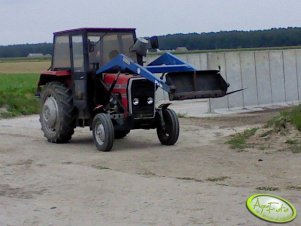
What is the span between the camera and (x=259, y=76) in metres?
24.3

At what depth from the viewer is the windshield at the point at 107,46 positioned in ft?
47.9

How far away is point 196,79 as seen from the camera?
13211 millimetres

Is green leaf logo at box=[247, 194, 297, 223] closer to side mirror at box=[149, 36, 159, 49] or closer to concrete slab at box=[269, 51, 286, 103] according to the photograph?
side mirror at box=[149, 36, 159, 49]

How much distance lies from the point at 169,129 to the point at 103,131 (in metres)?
1.54

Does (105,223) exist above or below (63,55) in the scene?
below

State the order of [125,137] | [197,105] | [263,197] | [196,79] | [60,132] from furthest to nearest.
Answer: [197,105] → [125,137] → [60,132] → [196,79] → [263,197]

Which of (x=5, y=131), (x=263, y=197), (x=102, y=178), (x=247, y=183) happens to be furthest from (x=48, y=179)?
(x=5, y=131)

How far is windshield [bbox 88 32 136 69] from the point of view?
14.6 metres

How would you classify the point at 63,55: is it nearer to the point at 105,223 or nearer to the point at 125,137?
the point at 125,137

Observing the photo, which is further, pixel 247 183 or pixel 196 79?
pixel 196 79

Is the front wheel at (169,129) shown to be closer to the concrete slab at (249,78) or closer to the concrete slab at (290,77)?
the concrete slab at (249,78)

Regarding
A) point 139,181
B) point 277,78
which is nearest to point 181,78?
point 139,181

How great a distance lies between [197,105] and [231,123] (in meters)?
7.08

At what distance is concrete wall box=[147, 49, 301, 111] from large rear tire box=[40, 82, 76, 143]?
8400 mm
